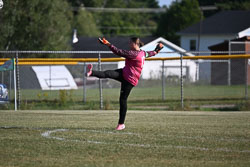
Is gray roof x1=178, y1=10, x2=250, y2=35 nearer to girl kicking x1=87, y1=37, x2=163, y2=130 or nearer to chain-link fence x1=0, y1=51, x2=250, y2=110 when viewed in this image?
chain-link fence x1=0, y1=51, x2=250, y2=110

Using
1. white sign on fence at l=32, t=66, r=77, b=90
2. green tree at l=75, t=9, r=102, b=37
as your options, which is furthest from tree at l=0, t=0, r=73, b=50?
green tree at l=75, t=9, r=102, b=37

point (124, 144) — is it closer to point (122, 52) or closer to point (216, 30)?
point (122, 52)

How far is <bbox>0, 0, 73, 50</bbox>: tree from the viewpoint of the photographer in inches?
1348

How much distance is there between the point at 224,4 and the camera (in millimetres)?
79312

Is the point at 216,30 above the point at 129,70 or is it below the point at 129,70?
above

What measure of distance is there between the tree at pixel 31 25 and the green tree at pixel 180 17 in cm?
3527

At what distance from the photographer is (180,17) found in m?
70.9

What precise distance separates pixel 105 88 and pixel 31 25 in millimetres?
10194

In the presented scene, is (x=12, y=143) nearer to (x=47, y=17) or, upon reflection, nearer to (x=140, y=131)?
(x=140, y=131)

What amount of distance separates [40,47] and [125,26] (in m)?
58.3

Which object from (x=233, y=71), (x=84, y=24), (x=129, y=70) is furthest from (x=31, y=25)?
(x=84, y=24)

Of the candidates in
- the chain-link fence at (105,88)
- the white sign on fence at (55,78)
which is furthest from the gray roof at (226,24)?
the white sign on fence at (55,78)

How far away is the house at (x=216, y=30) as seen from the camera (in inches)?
2164

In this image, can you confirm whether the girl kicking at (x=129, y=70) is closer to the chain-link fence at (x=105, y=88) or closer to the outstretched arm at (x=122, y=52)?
the outstretched arm at (x=122, y=52)
